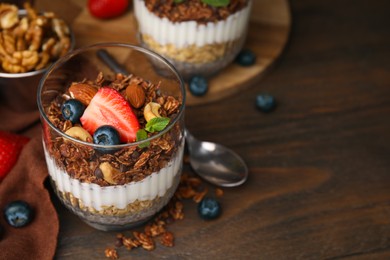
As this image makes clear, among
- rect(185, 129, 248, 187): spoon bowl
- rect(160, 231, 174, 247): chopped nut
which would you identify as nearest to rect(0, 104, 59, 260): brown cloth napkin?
rect(160, 231, 174, 247): chopped nut

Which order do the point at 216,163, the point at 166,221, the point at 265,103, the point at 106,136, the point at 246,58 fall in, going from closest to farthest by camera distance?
1. the point at 106,136
2. the point at 166,221
3. the point at 216,163
4. the point at 265,103
5. the point at 246,58

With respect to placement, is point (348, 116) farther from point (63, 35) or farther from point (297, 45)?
point (63, 35)

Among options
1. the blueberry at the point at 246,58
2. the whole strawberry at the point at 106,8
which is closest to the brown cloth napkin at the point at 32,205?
the whole strawberry at the point at 106,8

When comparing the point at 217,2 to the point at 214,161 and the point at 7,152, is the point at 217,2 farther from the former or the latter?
the point at 7,152

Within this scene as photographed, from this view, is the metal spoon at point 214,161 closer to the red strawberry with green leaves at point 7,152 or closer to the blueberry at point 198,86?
the blueberry at point 198,86

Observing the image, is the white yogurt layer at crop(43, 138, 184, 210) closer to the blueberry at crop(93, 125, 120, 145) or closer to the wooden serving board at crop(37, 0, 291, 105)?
the blueberry at crop(93, 125, 120, 145)

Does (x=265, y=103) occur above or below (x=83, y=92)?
below

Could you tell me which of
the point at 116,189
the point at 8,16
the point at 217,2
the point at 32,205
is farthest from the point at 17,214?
the point at 217,2
